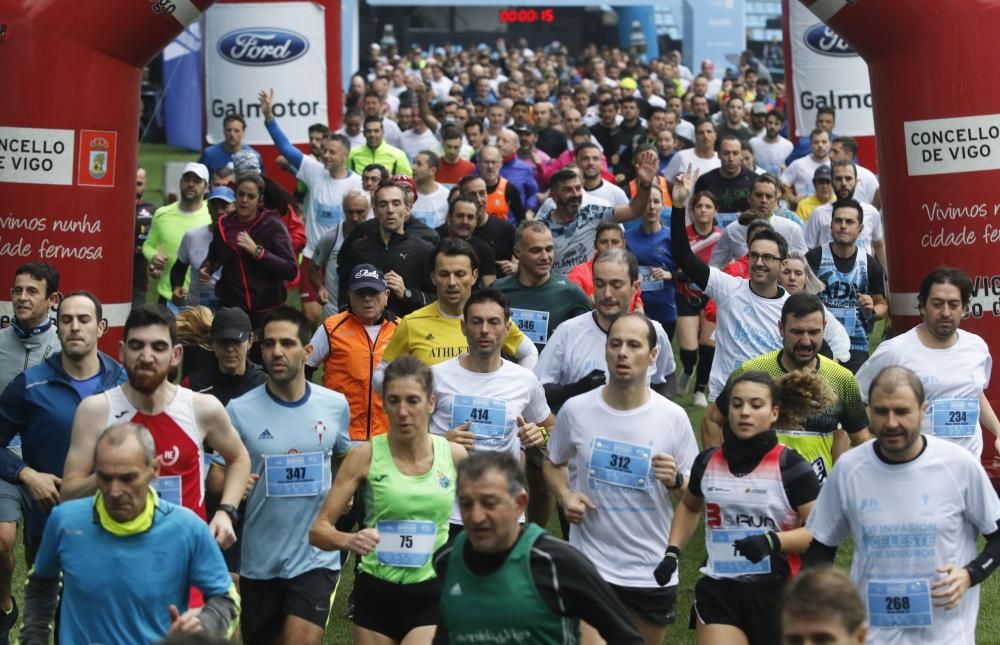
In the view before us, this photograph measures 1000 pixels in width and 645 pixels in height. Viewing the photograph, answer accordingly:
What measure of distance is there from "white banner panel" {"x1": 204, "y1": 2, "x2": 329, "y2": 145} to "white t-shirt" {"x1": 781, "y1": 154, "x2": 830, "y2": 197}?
490 cm

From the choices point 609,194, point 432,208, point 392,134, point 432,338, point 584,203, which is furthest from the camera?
point 392,134

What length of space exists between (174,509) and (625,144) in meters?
14.3

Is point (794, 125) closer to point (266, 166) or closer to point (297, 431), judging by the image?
point (266, 166)

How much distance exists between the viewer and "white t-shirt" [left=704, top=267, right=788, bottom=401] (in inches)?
376

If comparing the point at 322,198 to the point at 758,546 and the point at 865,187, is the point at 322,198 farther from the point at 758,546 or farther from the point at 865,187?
the point at 758,546

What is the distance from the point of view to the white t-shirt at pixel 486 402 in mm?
7633

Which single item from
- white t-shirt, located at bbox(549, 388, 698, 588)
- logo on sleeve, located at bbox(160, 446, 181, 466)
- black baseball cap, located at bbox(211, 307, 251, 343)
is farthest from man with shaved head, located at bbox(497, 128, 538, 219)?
logo on sleeve, located at bbox(160, 446, 181, 466)

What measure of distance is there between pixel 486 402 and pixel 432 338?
93cm

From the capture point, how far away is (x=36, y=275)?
8.11m

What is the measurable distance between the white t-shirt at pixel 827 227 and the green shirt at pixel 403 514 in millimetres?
6872

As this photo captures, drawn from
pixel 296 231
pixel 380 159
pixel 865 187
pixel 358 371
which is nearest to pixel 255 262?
pixel 296 231

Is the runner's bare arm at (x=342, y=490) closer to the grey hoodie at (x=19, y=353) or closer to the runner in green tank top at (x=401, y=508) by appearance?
the runner in green tank top at (x=401, y=508)

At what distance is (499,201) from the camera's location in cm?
1421

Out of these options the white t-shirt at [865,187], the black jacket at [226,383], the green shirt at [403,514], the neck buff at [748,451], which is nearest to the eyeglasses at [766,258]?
the neck buff at [748,451]
